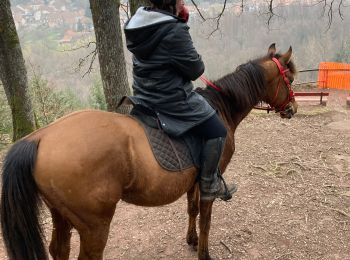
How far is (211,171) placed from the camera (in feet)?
11.3

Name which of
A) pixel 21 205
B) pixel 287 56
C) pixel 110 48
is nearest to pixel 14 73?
pixel 110 48

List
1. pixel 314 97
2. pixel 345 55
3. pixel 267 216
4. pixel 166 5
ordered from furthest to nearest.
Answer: pixel 345 55, pixel 314 97, pixel 267 216, pixel 166 5

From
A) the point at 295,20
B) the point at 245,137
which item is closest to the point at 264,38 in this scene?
the point at 295,20

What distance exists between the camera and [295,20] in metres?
62.5

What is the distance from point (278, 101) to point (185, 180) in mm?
1912

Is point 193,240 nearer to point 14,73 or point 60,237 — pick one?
point 60,237

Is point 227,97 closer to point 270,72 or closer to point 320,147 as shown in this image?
point 270,72

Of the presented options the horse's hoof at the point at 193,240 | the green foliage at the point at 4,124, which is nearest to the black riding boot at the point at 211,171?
the horse's hoof at the point at 193,240

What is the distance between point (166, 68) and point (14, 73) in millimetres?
5560

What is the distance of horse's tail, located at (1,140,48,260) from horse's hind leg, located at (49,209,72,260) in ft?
1.11

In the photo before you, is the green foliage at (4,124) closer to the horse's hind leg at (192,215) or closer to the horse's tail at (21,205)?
the horse's hind leg at (192,215)

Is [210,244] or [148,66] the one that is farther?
[210,244]

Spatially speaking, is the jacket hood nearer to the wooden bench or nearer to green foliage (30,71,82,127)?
the wooden bench

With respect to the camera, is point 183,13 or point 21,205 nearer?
point 21,205
